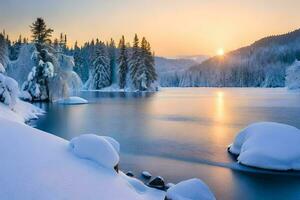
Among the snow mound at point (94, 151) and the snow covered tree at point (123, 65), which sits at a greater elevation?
the snow covered tree at point (123, 65)

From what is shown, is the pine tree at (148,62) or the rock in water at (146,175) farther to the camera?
the pine tree at (148,62)

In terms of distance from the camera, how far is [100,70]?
280 ft

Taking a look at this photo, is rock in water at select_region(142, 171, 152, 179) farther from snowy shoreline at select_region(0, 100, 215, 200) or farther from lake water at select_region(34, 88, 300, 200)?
snowy shoreline at select_region(0, 100, 215, 200)

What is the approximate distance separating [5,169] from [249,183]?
8200mm

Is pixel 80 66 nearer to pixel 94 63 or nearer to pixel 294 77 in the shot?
pixel 94 63

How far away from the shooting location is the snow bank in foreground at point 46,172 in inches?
239

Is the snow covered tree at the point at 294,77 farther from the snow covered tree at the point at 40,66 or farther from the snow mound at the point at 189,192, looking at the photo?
the snow mound at the point at 189,192

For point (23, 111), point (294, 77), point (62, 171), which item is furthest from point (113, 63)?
point (62, 171)

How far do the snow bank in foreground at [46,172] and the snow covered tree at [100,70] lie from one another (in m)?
77.1

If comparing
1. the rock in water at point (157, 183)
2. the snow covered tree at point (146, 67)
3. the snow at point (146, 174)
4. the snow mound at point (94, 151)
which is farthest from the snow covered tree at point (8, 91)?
the snow covered tree at point (146, 67)

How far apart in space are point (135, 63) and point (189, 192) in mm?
71026

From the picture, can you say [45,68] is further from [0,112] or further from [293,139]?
[293,139]

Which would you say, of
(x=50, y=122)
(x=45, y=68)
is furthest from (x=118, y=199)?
(x=45, y=68)

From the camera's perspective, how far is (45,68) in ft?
142
